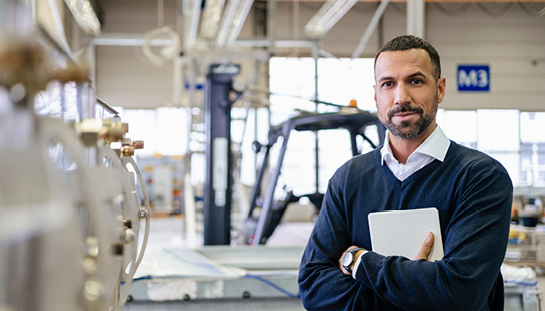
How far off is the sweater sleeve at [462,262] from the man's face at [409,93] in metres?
0.21

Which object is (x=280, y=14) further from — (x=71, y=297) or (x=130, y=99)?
(x=71, y=297)

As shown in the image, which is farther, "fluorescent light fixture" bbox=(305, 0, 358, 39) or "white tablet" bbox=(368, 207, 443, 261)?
"fluorescent light fixture" bbox=(305, 0, 358, 39)

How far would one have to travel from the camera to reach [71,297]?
0.55 m

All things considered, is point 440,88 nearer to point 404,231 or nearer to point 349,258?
point 404,231

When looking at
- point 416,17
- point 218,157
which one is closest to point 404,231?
point 416,17

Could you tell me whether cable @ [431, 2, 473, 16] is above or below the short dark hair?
above

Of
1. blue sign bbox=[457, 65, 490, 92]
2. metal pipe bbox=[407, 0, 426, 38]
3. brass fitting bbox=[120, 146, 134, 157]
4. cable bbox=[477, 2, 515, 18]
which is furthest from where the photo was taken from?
cable bbox=[477, 2, 515, 18]

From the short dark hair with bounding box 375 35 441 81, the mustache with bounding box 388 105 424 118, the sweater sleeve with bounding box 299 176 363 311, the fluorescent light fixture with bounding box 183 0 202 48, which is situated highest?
the fluorescent light fixture with bounding box 183 0 202 48

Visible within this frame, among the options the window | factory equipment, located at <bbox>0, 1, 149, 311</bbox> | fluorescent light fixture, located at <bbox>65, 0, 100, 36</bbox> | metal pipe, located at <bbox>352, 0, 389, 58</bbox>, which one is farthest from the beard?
the window

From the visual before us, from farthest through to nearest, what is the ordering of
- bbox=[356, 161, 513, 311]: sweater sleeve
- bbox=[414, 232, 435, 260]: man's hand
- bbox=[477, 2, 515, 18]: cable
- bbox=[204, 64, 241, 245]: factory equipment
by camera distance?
1. bbox=[477, 2, 515, 18]: cable
2. bbox=[204, 64, 241, 245]: factory equipment
3. bbox=[414, 232, 435, 260]: man's hand
4. bbox=[356, 161, 513, 311]: sweater sleeve

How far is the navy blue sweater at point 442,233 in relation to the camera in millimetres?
1221

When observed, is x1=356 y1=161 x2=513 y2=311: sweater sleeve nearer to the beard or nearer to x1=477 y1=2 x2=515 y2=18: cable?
the beard

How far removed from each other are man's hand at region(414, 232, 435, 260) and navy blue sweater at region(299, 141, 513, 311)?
1.7 inches

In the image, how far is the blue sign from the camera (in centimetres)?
507
